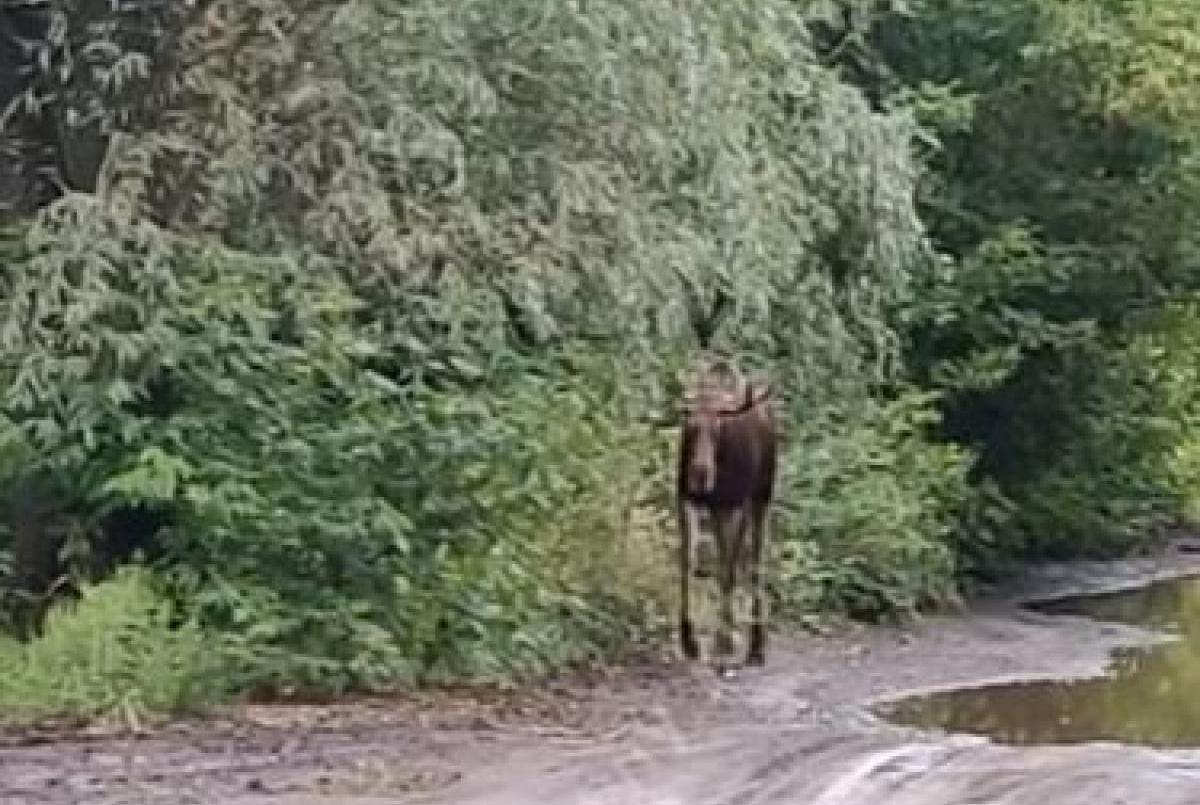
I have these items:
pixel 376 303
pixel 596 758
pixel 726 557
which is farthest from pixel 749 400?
pixel 596 758

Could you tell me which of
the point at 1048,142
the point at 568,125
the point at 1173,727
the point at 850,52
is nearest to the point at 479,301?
the point at 568,125

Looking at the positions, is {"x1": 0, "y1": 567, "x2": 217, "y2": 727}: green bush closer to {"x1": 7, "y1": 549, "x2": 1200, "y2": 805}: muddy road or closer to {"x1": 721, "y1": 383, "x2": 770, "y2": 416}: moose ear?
{"x1": 7, "y1": 549, "x2": 1200, "y2": 805}: muddy road

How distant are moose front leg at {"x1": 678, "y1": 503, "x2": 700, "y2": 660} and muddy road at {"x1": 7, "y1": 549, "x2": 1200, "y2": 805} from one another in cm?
63

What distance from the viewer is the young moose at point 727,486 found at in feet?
63.3

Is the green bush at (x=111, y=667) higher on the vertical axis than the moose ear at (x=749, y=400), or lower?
lower

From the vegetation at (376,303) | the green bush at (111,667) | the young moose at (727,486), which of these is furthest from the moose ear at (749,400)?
the green bush at (111,667)

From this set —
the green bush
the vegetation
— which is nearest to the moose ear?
the vegetation

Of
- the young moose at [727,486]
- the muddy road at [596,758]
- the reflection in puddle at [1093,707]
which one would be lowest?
the reflection in puddle at [1093,707]

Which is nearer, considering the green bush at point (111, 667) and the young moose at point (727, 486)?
the green bush at point (111, 667)

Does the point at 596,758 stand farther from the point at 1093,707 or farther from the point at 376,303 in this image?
the point at 1093,707

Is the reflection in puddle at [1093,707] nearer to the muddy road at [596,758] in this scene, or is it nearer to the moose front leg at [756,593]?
the muddy road at [596,758]

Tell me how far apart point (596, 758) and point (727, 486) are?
5814mm

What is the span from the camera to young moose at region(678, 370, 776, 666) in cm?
1930

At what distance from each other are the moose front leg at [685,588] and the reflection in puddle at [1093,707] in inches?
56.3
